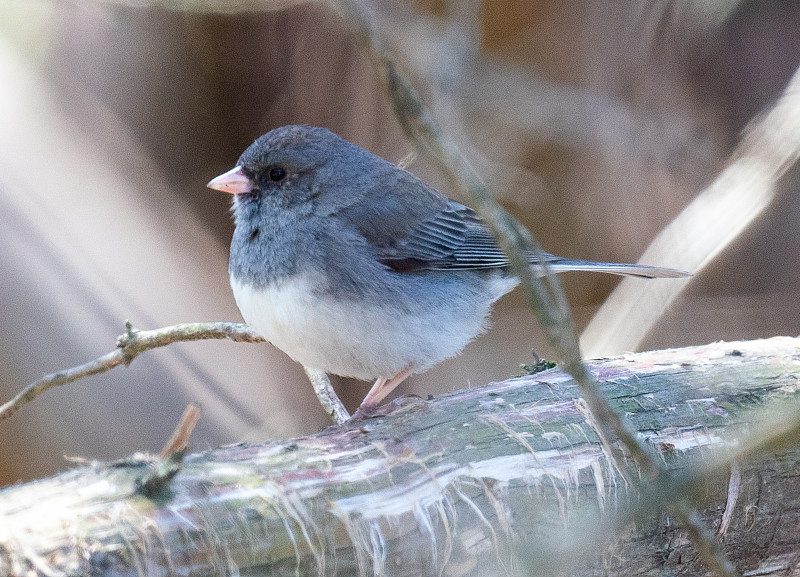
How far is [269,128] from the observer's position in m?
3.99

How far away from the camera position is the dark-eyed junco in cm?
222

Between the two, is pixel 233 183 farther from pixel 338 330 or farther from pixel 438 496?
pixel 438 496

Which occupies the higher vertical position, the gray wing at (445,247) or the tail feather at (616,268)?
the gray wing at (445,247)

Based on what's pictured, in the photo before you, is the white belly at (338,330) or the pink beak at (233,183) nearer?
the white belly at (338,330)

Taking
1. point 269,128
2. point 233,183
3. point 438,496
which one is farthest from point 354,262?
point 269,128

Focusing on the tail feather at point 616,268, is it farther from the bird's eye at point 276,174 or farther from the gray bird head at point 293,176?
the bird's eye at point 276,174

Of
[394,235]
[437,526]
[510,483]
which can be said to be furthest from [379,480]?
[394,235]

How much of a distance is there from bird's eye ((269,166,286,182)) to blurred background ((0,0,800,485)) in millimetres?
673

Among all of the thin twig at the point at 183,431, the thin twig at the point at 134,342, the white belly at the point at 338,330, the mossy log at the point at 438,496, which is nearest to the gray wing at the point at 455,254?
the white belly at the point at 338,330

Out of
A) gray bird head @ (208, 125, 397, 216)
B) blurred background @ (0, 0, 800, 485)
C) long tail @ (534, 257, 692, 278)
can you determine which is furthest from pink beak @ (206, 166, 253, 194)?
long tail @ (534, 257, 692, 278)

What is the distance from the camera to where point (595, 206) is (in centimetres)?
455

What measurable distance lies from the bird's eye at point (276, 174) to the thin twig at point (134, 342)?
0.57m

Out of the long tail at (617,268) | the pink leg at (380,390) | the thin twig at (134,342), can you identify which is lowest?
the pink leg at (380,390)

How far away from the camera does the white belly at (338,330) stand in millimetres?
2174
